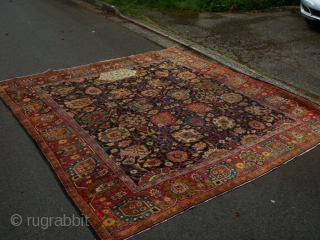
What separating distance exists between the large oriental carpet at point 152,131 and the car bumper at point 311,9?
110 inches

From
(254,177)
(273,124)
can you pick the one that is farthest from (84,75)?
(254,177)

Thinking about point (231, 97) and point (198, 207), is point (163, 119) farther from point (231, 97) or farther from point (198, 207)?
point (198, 207)

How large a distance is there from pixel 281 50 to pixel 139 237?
5.27m

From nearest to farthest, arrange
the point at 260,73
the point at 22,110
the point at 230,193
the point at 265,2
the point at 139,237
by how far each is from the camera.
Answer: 1. the point at 139,237
2. the point at 230,193
3. the point at 22,110
4. the point at 260,73
5. the point at 265,2

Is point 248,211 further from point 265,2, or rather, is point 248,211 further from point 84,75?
point 265,2

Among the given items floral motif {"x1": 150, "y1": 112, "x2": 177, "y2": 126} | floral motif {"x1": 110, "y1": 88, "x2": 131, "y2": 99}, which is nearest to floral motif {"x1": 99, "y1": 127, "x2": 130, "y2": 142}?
floral motif {"x1": 150, "y1": 112, "x2": 177, "y2": 126}

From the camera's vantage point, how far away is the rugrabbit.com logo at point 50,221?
10.5 ft

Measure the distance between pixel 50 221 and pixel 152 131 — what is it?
5.80 ft

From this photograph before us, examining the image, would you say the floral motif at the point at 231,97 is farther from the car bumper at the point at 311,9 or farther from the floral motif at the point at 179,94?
the car bumper at the point at 311,9

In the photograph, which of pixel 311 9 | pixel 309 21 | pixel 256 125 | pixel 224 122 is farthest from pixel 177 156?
pixel 309 21

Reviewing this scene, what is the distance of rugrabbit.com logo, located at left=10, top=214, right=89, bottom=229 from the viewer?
3189 mm

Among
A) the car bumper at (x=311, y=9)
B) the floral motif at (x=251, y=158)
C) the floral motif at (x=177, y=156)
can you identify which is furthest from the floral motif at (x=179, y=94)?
the car bumper at (x=311, y=9)

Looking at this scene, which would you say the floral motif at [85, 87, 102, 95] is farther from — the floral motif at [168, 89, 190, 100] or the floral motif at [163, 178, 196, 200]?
the floral motif at [163, 178, 196, 200]

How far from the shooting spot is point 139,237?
10.1 ft
